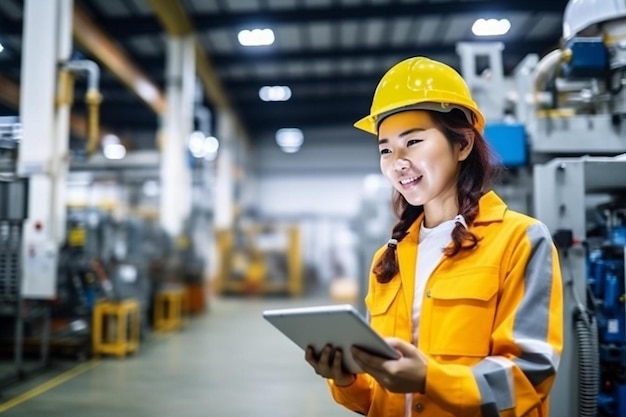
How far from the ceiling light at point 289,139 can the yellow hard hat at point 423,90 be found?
14615mm

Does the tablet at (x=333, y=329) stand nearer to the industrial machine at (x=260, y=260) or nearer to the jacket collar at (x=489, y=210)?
the jacket collar at (x=489, y=210)

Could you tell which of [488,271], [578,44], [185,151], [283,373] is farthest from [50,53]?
[488,271]

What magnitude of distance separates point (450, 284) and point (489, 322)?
0.44 feet

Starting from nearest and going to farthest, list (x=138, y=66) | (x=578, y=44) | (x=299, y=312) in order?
(x=299, y=312) → (x=578, y=44) → (x=138, y=66)

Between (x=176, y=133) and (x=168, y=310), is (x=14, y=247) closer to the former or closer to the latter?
(x=168, y=310)

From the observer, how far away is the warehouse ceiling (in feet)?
23.7

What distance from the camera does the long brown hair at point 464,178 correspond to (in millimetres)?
1242

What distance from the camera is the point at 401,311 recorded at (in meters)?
1.30

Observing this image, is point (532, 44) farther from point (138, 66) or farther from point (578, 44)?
point (138, 66)

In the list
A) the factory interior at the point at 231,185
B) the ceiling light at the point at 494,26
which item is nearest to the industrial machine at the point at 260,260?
the factory interior at the point at 231,185

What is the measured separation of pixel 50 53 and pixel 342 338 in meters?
5.59

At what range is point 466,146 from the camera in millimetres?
1339

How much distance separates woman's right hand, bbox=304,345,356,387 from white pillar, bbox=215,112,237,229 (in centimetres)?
1209

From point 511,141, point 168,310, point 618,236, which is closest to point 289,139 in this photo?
point 168,310
